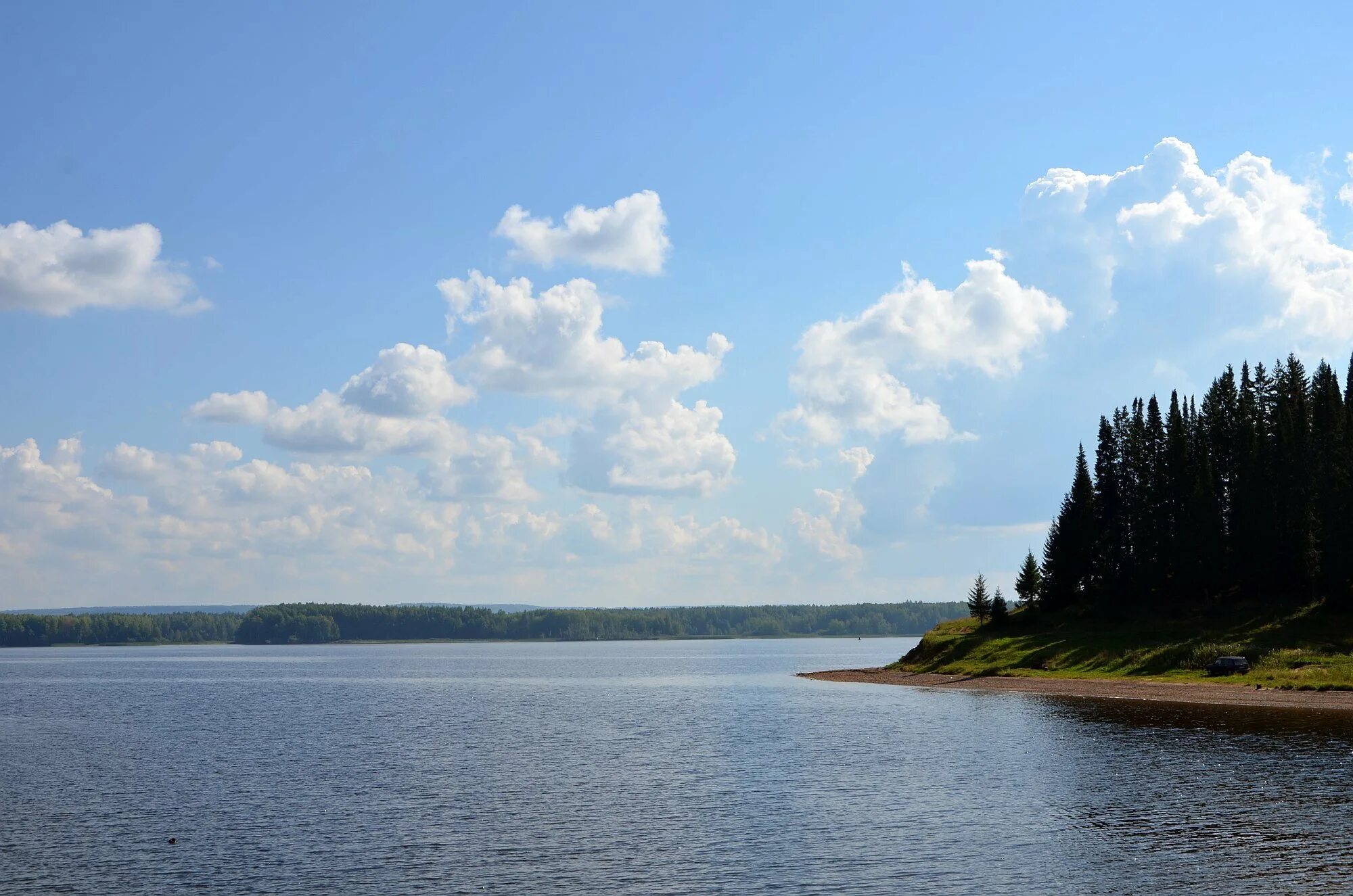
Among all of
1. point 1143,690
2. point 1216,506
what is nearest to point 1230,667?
point 1143,690

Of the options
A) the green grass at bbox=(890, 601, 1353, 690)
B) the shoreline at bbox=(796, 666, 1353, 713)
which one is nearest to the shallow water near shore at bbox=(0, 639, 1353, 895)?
the shoreline at bbox=(796, 666, 1353, 713)

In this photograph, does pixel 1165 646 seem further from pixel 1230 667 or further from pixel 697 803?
pixel 697 803

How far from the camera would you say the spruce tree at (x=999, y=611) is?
164 m

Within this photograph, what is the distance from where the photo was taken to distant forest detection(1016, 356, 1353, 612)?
13988 centimetres

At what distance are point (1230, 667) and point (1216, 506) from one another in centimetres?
4233

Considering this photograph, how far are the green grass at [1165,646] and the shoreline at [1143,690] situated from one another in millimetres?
2391

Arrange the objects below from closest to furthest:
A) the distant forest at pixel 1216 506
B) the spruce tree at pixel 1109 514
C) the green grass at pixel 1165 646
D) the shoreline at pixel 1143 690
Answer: the shoreline at pixel 1143 690, the green grass at pixel 1165 646, the distant forest at pixel 1216 506, the spruce tree at pixel 1109 514

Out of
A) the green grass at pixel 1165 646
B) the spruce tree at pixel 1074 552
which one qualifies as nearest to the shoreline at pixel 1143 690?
the green grass at pixel 1165 646

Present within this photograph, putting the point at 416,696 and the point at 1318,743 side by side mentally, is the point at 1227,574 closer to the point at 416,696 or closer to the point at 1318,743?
the point at 1318,743

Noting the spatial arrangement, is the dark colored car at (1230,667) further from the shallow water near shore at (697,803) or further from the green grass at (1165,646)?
the shallow water near shore at (697,803)

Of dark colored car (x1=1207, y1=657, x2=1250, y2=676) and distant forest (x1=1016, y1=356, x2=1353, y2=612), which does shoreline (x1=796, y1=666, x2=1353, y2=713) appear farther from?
distant forest (x1=1016, y1=356, x2=1353, y2=612)

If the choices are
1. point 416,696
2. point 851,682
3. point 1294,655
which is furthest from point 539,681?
point 1294,655

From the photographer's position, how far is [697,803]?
193ft

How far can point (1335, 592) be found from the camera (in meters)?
134
